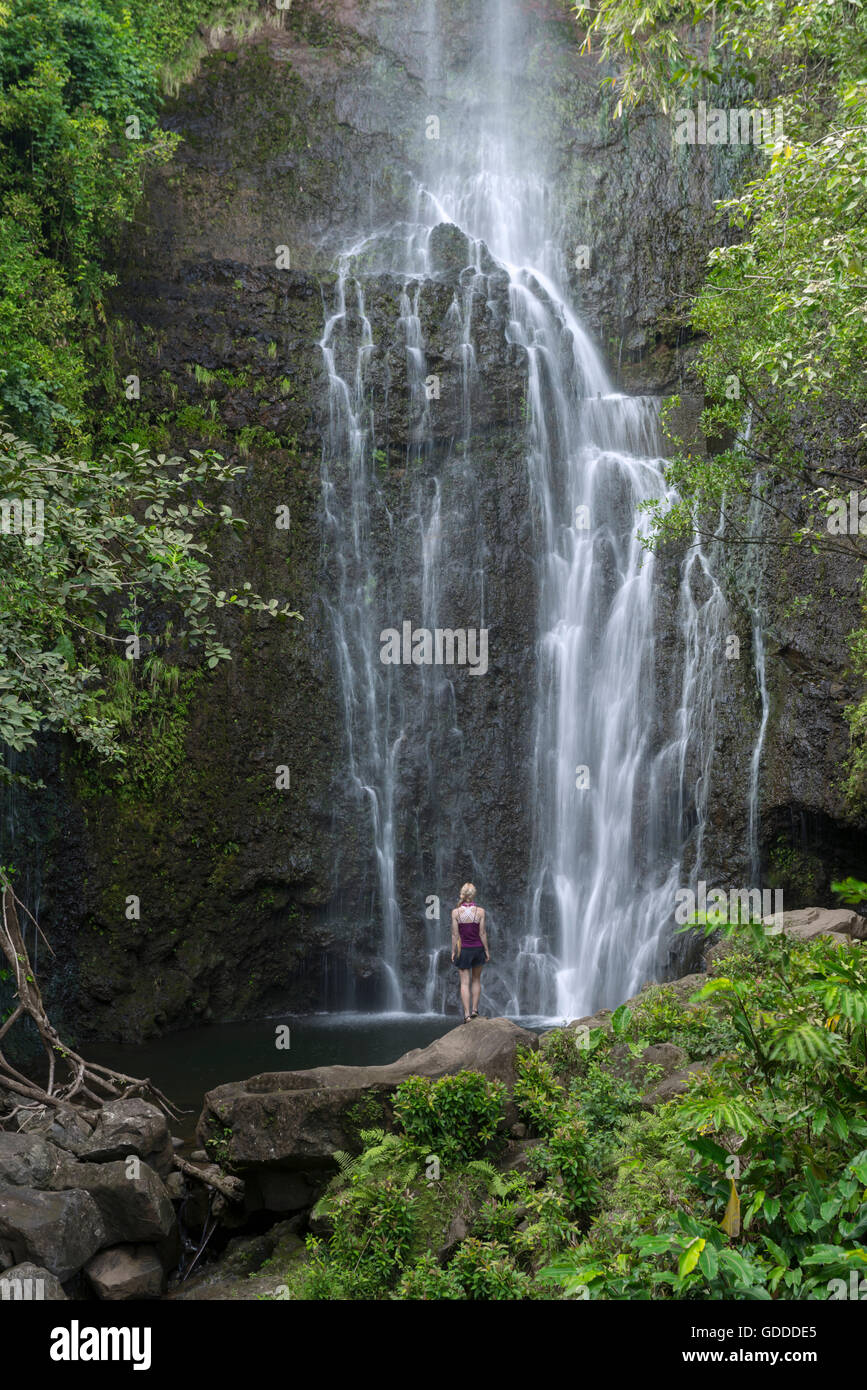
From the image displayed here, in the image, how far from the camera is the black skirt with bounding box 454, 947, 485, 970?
11.7 m

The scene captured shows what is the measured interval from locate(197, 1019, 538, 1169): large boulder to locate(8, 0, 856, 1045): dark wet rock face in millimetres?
7367

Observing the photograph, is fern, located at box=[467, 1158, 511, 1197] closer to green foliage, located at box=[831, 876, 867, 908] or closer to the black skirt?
green foliage, located at box=[831, 876, 867, 908]

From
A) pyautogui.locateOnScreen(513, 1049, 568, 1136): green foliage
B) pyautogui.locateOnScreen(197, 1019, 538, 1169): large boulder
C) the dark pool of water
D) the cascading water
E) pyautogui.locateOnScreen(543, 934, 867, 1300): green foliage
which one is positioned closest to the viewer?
pyautogui.locateOnScreen(543, 934, 867, 1300): green foliage

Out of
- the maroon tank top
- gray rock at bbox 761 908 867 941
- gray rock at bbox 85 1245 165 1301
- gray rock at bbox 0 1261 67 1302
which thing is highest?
gray rock at bbox 761 908 867 941

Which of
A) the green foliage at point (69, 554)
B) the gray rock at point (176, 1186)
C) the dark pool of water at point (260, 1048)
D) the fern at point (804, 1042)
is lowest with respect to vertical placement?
the dark pool of water at point (260, 1048)

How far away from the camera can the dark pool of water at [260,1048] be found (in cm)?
1330

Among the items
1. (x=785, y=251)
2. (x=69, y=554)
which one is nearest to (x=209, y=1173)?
(x=69, y=554)

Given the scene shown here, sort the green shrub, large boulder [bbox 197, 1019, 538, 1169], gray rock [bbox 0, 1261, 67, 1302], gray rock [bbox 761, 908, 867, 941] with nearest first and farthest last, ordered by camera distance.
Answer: the green shrub < gray rock [bbox 0, 1261, 67, 1302] < large boulder [bbox 197, 1019, 538, 1169] < gray rock [bbox 761, 908, 867, 941]

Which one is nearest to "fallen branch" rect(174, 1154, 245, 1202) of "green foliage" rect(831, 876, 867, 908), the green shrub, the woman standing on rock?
the green shrub

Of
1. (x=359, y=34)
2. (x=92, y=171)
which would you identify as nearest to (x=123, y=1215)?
(x=92, y=171)

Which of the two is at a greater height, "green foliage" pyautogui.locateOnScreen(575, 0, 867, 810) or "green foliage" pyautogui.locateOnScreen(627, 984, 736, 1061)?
"green foliage" pyautogui.locateOnScreen(575, 0, 867, 810)

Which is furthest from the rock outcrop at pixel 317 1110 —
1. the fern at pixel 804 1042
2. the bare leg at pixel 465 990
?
the fern at pixel 804 1042

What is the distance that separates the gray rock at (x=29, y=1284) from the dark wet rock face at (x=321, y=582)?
8410 mm

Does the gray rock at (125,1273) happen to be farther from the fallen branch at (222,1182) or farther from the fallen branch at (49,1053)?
the fallen branch at (49,1053)
